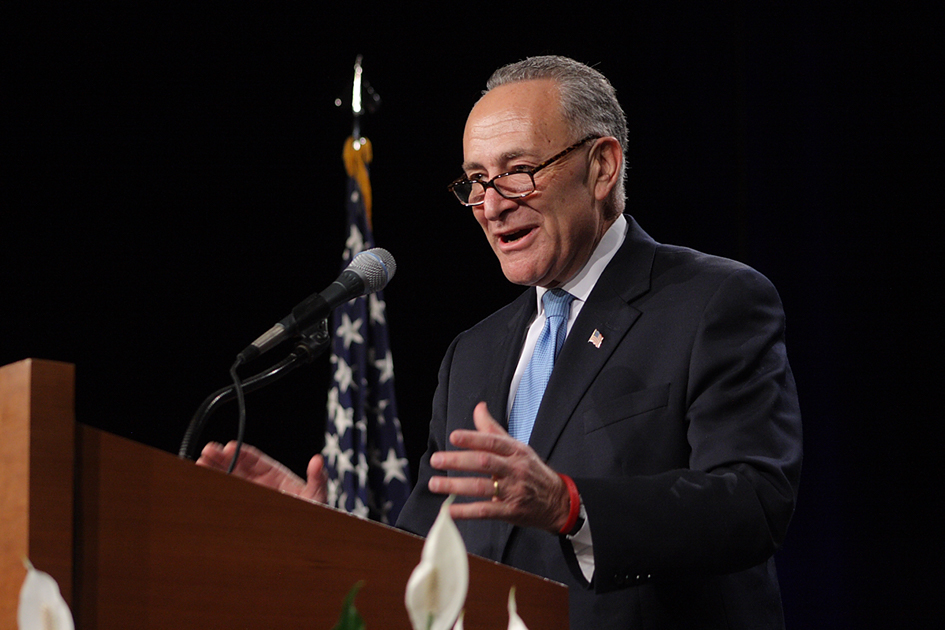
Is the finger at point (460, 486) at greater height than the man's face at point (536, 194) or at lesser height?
lesser

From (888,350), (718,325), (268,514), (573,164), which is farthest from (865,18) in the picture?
(268,514)

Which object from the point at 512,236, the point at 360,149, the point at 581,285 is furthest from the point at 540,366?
the point at 360,149

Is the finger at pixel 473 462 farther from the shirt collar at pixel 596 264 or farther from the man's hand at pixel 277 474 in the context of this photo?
the shirt collar at pixel 596 264

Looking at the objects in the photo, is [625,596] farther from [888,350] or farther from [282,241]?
[282,241]

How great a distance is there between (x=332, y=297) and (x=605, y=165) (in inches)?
36.2

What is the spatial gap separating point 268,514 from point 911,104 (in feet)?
11.0

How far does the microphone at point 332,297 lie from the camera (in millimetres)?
1448

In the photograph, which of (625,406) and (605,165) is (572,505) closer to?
(625,406)

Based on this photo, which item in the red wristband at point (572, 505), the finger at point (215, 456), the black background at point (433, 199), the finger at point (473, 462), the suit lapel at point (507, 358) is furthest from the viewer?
the black background at point (433, 199)

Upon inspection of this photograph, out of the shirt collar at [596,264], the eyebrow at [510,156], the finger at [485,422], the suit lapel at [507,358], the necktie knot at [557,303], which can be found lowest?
the finger at [485,422]

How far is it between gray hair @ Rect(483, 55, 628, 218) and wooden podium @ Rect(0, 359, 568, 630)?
4.45ft

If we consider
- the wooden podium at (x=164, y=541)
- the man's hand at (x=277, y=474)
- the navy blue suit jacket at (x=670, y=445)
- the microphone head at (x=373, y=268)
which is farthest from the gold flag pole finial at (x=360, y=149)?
the wooden podium at (x=164, y=541)

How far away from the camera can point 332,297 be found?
152cm

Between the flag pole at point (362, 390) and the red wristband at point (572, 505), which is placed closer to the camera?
the red wristband at point (572, 505)
